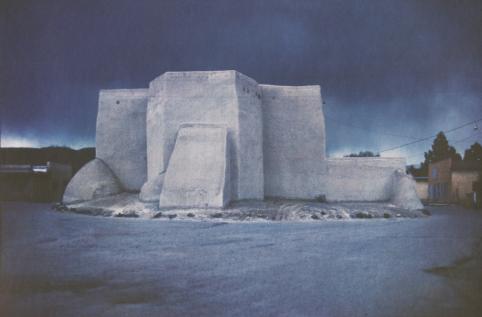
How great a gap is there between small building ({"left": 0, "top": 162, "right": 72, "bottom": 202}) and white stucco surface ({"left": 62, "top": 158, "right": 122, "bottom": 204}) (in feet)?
27.9

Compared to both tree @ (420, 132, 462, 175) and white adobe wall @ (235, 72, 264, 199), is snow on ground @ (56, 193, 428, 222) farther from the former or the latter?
tree @ (420, 132, 462, 175)

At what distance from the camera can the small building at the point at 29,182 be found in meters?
29.0

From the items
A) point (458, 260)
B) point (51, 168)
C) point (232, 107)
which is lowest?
point (458, 260)

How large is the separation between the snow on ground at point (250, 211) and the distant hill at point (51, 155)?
17.1 metres

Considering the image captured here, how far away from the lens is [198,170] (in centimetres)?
1750

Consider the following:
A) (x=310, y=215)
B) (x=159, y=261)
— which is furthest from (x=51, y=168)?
(x=159, y=261)

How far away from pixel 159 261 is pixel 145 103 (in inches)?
664

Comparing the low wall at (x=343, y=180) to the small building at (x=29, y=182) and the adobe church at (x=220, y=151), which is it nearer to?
the adobe church at (x=220, y=151)

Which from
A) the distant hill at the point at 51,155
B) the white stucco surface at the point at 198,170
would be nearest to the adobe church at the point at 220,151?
the white stucco surface at the point at 198,170

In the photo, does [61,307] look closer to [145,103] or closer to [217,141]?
[217,141]

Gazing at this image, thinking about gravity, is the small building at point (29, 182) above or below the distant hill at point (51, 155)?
below

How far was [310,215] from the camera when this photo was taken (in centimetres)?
1608

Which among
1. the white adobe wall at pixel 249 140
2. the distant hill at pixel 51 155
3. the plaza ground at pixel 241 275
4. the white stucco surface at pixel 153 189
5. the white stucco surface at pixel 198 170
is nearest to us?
the plaza ground at pixel 241 275

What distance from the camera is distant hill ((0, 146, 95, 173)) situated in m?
34.3
